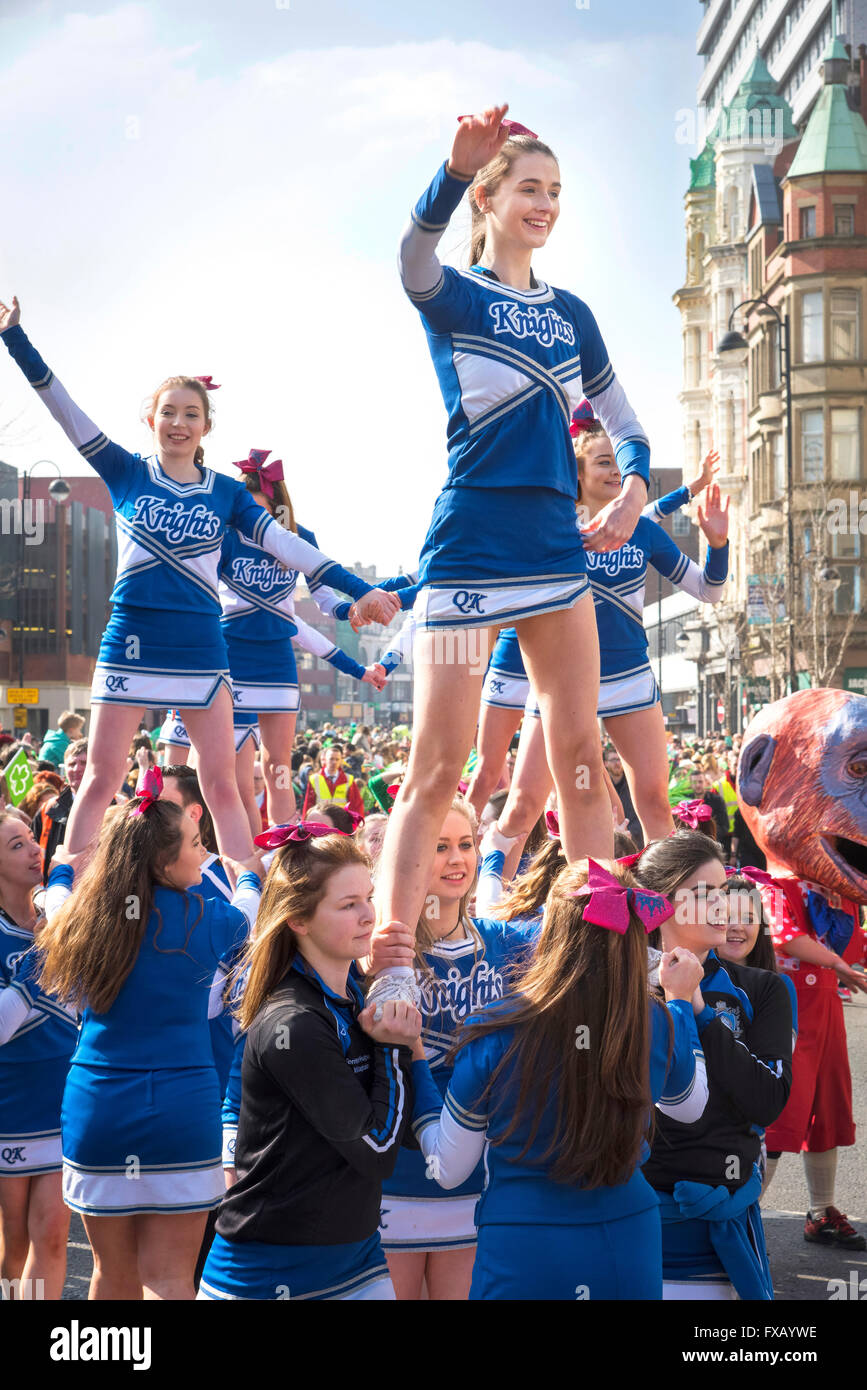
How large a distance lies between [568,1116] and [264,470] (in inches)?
211

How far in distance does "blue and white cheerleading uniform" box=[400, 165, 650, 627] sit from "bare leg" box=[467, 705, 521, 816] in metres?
2.09

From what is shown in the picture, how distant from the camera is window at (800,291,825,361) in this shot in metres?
43.3

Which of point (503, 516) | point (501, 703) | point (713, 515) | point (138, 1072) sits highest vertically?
point (713, 515)

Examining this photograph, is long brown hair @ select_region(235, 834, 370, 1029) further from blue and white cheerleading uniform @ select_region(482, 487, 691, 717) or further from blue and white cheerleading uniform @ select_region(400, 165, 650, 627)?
blue and white cheerleading uniform @ select_region(482, 487, 691, 717)

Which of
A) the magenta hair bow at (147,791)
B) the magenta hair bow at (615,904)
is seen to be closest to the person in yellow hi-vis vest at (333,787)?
the magenta hair bow at (147,791)

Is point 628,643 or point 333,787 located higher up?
point 628,643

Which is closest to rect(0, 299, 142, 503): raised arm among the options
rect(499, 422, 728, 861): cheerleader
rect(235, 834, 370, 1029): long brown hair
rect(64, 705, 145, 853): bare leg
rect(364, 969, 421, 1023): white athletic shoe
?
rect(64, 705, 145, 853): bare leg

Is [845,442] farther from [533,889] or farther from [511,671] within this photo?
[533,889]

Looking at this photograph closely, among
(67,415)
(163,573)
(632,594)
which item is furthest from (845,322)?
(67,415)

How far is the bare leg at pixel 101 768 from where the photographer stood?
5.41m

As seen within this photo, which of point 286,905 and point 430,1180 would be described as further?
point 430,1180

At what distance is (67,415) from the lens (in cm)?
552

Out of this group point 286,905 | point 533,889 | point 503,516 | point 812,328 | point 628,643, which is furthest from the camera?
point 812,328
